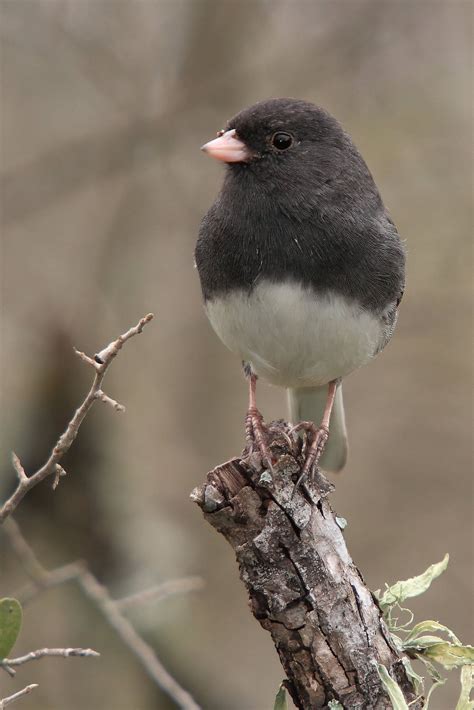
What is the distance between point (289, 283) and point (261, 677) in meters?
3.10

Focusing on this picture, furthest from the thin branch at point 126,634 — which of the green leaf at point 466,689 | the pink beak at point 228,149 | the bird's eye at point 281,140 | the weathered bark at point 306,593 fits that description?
the bird's eye at point 281,140

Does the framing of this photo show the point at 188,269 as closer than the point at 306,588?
No

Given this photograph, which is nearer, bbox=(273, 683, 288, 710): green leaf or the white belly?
bbox=(273, 683, 288, 710): green leaf

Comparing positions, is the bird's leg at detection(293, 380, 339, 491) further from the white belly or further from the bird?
the white belly

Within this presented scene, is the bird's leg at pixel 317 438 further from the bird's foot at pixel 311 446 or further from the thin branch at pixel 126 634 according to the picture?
the thin branch at pixel 126 634

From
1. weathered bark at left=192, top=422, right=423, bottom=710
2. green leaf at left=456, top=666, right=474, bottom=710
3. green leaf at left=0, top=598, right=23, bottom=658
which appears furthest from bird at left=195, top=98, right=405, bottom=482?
green leaf at left=0, top=598, right=23, bottom=658

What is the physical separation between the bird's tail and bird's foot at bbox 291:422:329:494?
1.62ft

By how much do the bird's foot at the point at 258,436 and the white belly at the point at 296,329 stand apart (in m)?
0.20

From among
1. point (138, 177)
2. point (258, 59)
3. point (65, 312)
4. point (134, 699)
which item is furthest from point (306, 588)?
point (258, 59)

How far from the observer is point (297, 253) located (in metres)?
2.74

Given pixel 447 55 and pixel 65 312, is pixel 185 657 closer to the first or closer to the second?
pixel 65 312

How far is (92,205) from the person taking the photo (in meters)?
5.57

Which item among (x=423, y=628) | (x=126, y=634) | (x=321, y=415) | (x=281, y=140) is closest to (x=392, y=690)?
(x=423, y=628)

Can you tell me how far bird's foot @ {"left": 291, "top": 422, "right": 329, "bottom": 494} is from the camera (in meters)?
2.33
